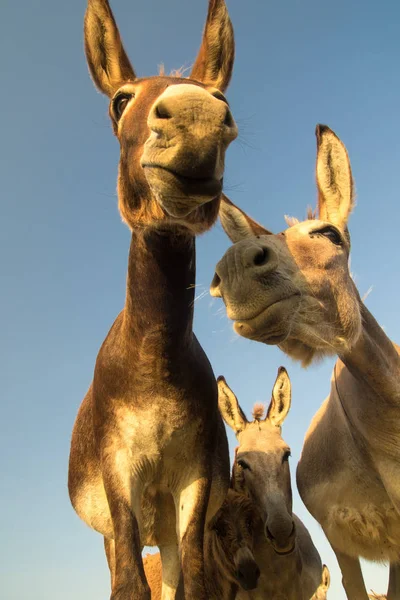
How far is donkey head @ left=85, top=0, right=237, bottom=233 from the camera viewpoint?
333 cm

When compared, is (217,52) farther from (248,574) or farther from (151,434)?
(248,574)

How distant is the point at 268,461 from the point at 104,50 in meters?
5.24

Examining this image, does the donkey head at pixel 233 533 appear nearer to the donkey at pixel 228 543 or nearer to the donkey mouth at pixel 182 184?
the donkey at pixel 228 543

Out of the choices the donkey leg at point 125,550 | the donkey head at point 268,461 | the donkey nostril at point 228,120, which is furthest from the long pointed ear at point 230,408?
the donkey nostril at point 228,120

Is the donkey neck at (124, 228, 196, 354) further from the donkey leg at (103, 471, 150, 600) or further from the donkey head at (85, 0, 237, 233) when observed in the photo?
the donkey leg at (103, 471, 150, 600)

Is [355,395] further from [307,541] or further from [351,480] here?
[307,541]

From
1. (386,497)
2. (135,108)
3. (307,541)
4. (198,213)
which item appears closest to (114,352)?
(198,213)

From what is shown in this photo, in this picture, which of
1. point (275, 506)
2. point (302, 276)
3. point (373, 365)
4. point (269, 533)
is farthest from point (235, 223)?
A: point (269, 533)

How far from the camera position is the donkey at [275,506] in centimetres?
634

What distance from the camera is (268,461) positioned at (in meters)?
7.32

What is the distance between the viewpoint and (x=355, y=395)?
5.30 metres

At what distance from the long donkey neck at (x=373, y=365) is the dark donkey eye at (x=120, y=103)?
2.79 m

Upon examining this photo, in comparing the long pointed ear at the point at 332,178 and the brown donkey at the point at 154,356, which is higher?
the long pointed ear at the point at 332,178

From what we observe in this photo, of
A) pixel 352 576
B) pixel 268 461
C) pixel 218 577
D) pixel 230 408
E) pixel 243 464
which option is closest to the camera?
pixel 352 576
